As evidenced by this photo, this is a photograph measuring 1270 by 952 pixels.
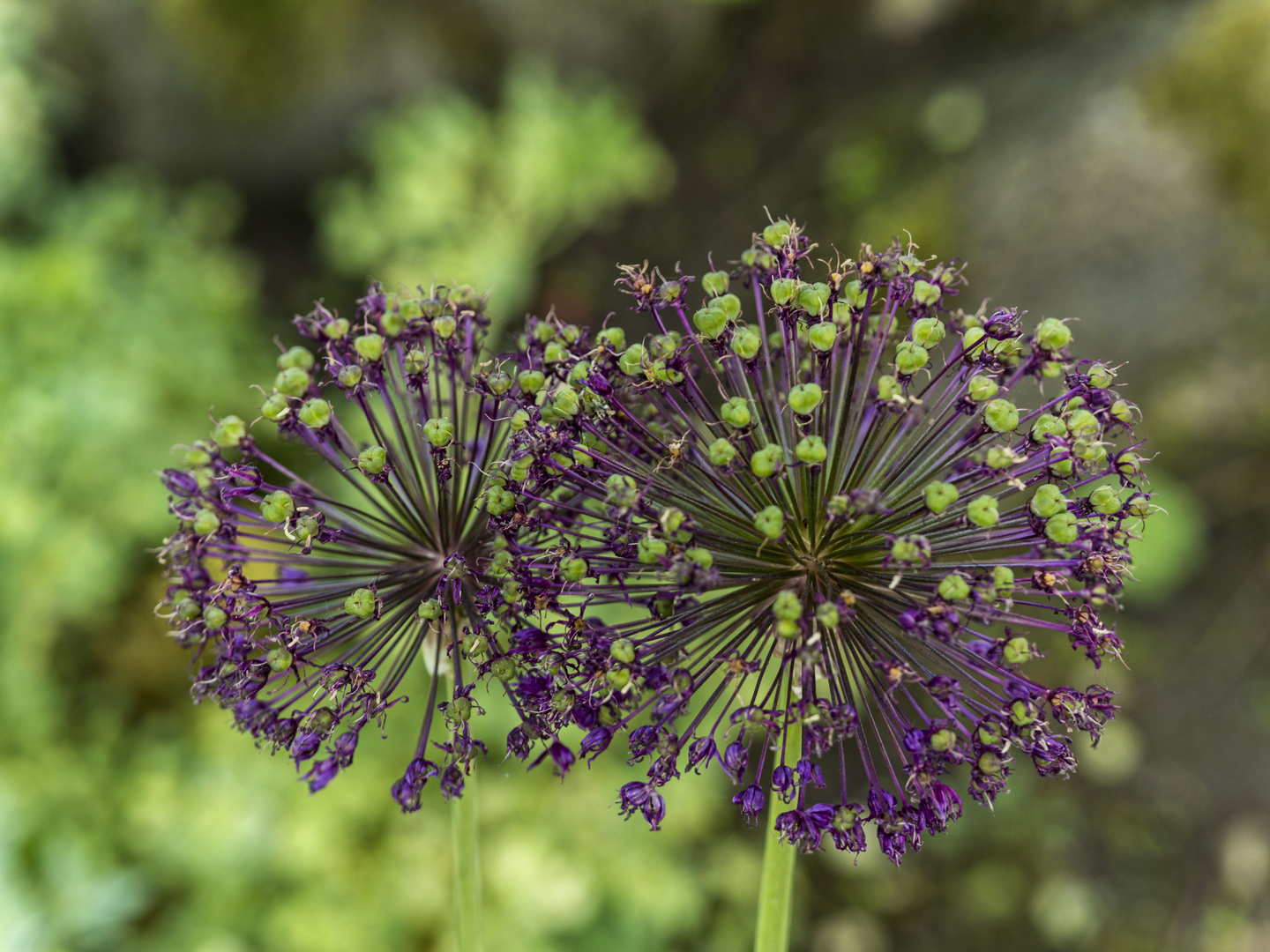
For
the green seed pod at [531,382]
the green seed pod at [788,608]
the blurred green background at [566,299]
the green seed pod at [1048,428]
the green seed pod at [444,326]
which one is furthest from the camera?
the blurred green background at [566,299]

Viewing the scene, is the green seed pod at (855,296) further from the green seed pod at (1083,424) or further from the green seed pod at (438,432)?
the green seed pod at (438,432)

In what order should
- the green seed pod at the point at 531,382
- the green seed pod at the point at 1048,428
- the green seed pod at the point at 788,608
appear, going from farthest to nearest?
1. the green seed pod at the point at 531,382
2. the green seed pod at the point at 1048,428
3. the green seed pod at the point at 788,608

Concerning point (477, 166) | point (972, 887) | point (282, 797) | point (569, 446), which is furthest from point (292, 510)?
point (477, 166)

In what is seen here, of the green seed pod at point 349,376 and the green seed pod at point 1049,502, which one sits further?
the green seed pod at point 349,376

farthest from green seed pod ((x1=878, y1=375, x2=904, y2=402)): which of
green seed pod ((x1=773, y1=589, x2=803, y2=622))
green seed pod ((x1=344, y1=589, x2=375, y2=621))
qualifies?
green seed pod ((x1=344, y1=589, x2=375, y2=621))

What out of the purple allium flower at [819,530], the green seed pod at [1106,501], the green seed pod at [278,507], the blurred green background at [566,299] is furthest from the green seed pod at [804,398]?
the blurred green background at [566,299]

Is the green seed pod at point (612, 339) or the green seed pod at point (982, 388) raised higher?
the green seed pod at point (612, 339)

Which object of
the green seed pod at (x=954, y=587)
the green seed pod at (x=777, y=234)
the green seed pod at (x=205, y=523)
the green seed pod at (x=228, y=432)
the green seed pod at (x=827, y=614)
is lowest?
the green seed pod at (x=827, y=614)
